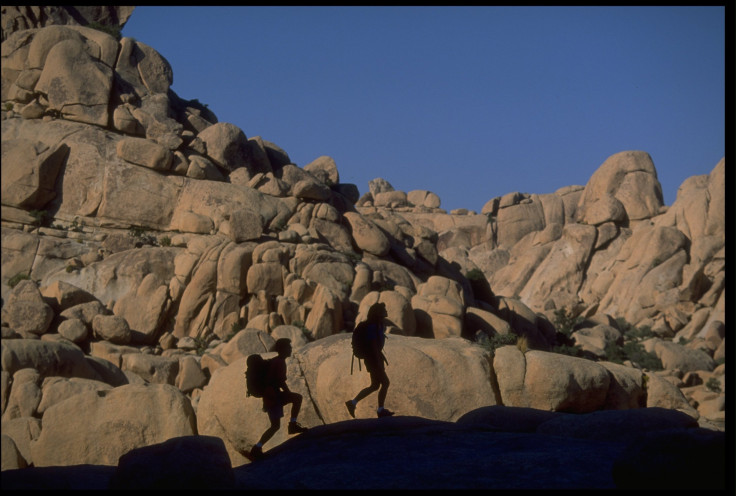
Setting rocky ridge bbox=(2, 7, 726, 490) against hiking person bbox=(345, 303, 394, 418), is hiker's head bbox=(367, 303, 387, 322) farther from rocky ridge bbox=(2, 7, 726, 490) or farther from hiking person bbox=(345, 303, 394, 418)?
rocky ridge bbox=(2, 7, 726, 490)

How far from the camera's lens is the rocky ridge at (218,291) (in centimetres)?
1541

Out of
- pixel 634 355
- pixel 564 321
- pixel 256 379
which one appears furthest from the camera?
pixel 564 321

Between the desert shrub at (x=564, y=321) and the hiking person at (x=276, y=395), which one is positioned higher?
the desert shrub at (x=564, y=321)

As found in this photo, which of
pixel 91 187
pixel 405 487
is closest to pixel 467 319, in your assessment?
pixel 91 187

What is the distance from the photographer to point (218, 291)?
103 feet

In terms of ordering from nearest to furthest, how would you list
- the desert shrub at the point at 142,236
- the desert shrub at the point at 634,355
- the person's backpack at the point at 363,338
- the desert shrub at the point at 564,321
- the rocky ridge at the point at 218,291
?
the person's backpack at the point at 363,338 → the rocky ridge at the point at 218,291 → the desert shrub at the point at 142,236 → the desert shrub at the point at 634,355 → the desert shrub at the point at 564,321

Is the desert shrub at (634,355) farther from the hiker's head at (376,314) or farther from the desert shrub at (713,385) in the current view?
the hiker's head at (376,314)

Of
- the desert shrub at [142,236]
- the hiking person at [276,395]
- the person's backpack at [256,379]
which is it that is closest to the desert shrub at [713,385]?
the desert shrub at [142,236]

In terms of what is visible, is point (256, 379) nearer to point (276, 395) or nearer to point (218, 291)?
point (276, 395)

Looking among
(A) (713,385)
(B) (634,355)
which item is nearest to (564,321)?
(B) (634,355)

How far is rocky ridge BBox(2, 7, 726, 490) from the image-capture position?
1541 centimetres

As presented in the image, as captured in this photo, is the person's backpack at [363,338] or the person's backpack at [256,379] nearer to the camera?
the person's backpack at [256,379]

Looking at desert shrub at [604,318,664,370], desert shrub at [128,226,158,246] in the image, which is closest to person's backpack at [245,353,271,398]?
desert shrub at [128,226,158,246]

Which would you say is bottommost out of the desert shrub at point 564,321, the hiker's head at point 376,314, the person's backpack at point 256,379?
the person's backpack at point 256,379
